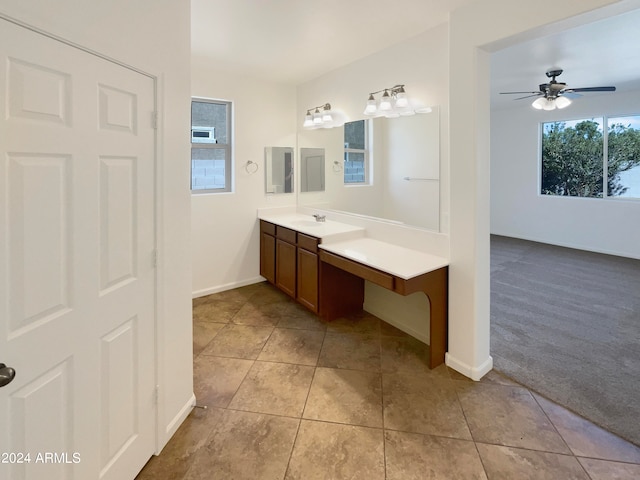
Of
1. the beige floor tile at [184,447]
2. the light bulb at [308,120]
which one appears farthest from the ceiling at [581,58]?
the beige floor tile at [184,447]

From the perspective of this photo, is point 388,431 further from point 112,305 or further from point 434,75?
point 434,75

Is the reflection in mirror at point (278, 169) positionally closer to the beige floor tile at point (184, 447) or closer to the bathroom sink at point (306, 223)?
the bathroom sink at point (306, 223)

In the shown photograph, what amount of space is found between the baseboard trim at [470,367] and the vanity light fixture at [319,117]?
2.67 m

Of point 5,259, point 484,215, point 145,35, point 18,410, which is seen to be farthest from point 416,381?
point 145,35

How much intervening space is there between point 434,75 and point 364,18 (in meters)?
0.68

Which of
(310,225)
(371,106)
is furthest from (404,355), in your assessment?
(371,106)

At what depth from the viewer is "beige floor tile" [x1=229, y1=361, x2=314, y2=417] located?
217 centimetres

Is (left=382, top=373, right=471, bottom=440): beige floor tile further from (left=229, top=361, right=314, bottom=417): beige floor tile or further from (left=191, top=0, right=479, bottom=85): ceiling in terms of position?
(left=191, top=0, right=479, bottom=85): ceiling

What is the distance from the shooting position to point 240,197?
426 centimetres

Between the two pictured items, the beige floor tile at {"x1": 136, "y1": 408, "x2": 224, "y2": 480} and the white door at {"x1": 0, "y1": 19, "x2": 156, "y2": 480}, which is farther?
the beige floor tile at {"x1": 136, "y1": 408, "x2": 224, "y2": 480}

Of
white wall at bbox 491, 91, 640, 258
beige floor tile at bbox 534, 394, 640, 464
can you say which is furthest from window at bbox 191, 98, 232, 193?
white wall at bbox 491, 91, 640, 258

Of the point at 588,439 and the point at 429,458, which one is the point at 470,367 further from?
the point at 429,458

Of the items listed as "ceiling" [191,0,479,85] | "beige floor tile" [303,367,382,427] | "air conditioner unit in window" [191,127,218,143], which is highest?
"ceiling" [191,0,479,85]

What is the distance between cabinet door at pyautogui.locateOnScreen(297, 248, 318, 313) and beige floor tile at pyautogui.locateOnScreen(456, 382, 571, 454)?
151cm
